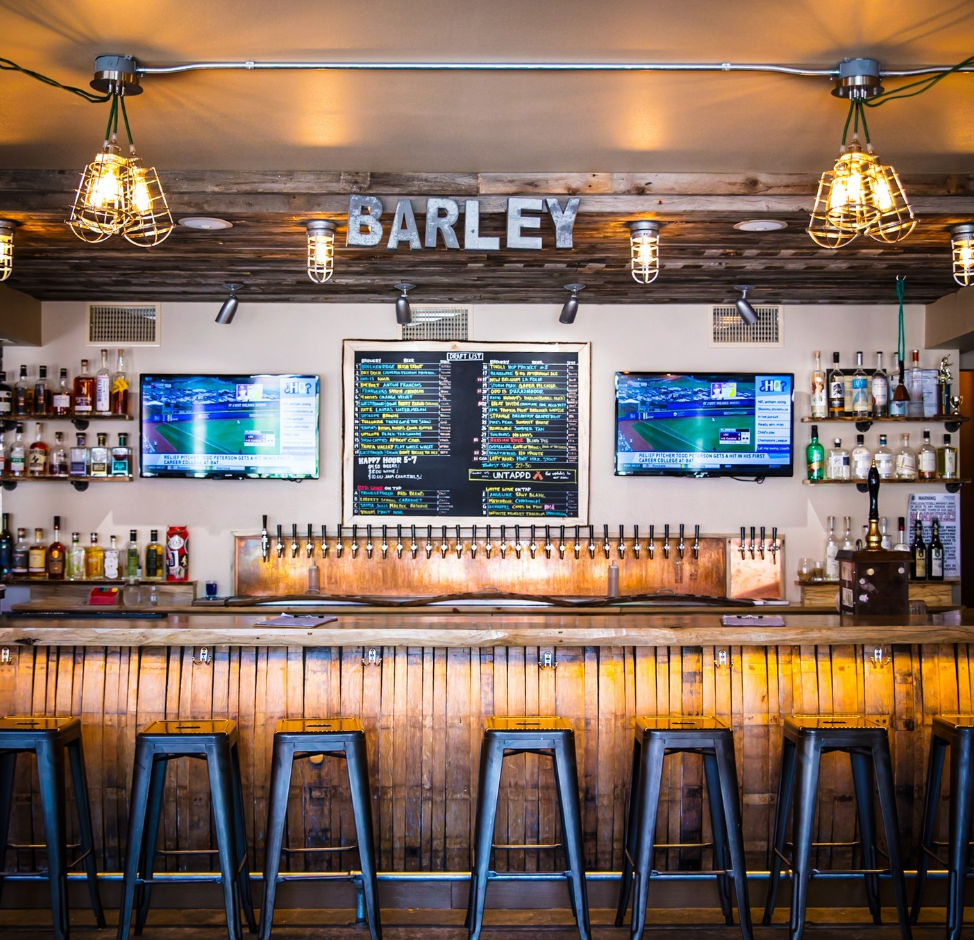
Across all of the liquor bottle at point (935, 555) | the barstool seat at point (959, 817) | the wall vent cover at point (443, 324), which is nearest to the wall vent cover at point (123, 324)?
the wall vent cover at point (443, 324)

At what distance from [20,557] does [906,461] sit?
5.63 metres

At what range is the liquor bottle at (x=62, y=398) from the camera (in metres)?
5.80

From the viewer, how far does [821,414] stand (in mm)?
5887

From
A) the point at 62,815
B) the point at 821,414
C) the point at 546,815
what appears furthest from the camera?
the point at 821,414

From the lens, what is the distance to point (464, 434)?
5938 millimetres

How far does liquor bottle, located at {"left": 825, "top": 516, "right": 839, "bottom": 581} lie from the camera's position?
5.86 metres

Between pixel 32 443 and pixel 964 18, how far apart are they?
217 inches

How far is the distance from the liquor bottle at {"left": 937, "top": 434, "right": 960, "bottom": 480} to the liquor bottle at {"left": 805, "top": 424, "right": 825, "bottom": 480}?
0.72m

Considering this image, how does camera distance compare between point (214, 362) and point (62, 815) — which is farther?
point (214, 362)

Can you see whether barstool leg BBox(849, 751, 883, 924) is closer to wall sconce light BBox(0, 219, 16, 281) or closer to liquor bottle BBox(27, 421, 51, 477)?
wall sconce light BBox(0, 219, 16, 281)

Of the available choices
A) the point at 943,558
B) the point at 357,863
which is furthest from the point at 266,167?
the point at 943,558

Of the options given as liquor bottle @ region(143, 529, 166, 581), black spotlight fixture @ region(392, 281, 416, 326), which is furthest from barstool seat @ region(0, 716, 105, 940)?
black spotlight fixture @ region(392, 281, 416, 326)

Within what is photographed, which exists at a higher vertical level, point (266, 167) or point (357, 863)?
point (266, 167)

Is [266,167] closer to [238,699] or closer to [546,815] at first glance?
[238,699]
